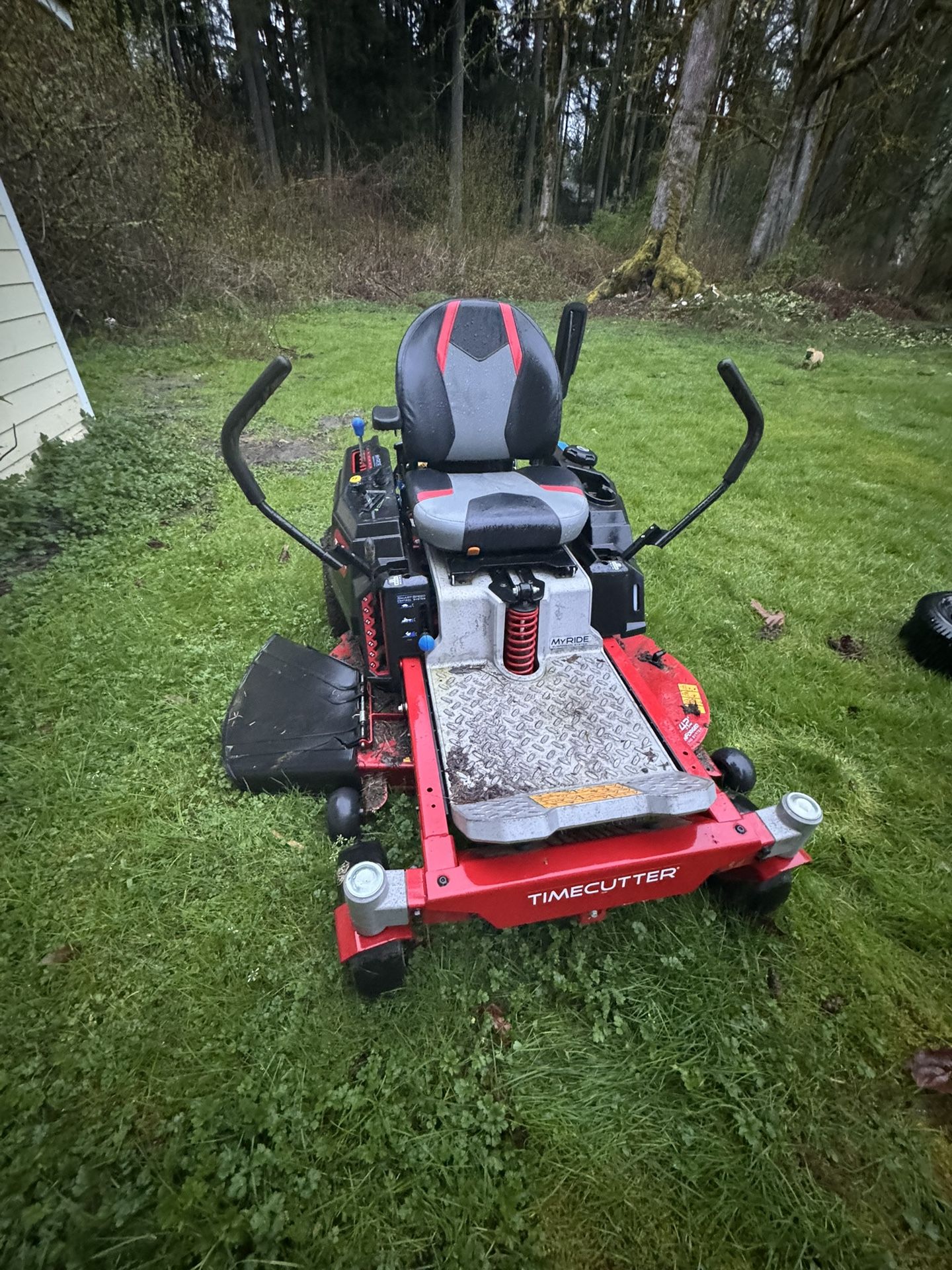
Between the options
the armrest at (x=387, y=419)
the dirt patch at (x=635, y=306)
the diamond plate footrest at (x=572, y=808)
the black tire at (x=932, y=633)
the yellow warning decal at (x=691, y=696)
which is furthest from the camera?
the dirt patch at (x=635, y=306)

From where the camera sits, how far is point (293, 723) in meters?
2.53

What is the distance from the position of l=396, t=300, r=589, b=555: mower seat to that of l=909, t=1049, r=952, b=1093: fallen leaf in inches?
80.2

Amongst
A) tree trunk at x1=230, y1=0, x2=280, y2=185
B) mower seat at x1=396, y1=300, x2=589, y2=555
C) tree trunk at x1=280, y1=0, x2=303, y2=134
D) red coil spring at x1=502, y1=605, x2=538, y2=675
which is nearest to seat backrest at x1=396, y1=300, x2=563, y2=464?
mower seat at x1=396, y1=300, x2=589, y2=555

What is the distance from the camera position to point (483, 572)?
95.2 inches

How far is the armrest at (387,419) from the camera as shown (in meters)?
2.78

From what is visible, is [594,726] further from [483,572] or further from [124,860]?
[124,860]

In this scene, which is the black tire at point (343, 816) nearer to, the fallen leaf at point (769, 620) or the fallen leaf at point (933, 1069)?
the fallen leaf at point (933, 1069)

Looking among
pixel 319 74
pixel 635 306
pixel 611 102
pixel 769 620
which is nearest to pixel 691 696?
→ pixel 769 620

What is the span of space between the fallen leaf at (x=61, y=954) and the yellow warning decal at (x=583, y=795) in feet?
4.88

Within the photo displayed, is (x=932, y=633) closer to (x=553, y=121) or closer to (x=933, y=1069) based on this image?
(x=933, y=1069)

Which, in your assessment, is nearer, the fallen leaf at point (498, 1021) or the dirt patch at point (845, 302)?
the fallen leaf at point (498, 1021)

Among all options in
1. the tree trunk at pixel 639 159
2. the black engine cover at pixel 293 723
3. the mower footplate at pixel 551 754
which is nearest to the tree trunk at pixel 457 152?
the tree trunk at pixel 639 159

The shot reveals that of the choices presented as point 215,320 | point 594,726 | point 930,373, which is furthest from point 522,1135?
point 930,373

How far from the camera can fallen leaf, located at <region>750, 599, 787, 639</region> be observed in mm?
3516
